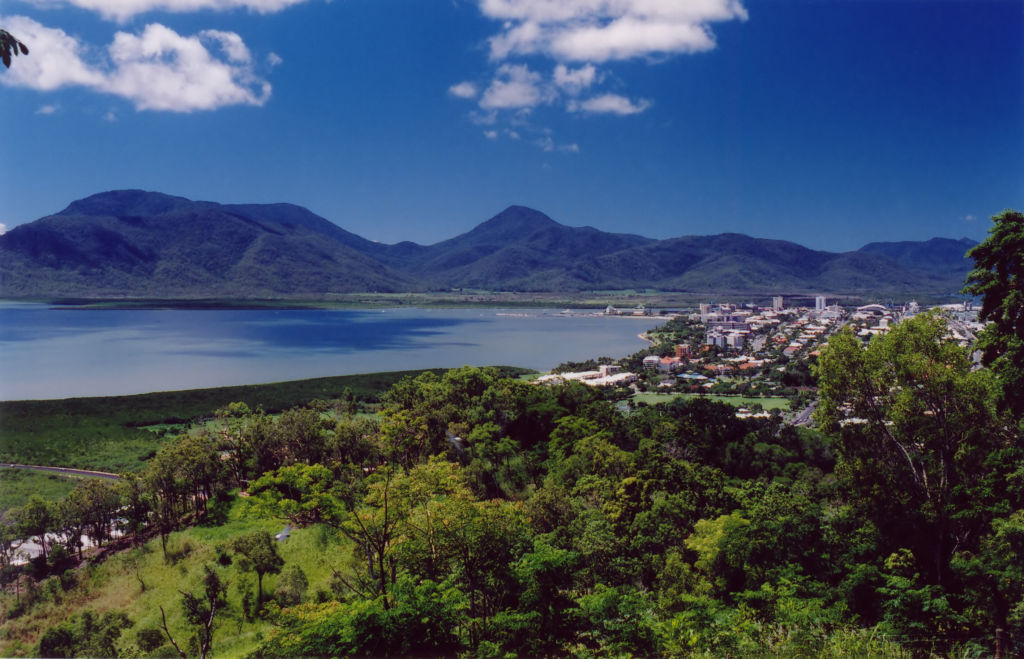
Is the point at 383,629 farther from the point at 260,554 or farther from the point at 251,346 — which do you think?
the point at 251,346

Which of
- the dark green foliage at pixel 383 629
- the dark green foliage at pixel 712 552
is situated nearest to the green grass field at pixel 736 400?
the dark green foliage at pixel 712 552

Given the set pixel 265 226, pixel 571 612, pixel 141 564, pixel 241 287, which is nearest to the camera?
pixel 571 612

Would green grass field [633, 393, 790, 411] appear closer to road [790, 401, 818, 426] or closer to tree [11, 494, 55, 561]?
road [790, 401, 818, 426]

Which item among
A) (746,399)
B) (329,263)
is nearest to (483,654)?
(746,399)

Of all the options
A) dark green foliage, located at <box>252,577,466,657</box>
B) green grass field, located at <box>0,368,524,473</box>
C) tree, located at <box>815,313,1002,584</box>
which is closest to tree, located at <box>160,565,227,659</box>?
dark green foliage, located at <box>252,577,466,657</box>

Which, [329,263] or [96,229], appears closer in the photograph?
[96,229]

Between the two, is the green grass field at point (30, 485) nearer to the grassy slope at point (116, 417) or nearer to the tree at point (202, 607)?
the grassy slope at point (116, 417)

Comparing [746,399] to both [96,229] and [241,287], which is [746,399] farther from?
[96,229]

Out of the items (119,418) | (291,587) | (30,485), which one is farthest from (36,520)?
(119,418)
